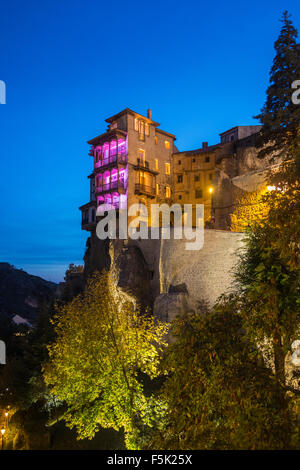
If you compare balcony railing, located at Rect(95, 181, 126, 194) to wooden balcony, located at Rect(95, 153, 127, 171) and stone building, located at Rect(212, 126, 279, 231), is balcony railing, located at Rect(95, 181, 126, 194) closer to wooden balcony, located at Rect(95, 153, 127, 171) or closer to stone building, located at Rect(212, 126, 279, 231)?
wooden balcony, located at Rect(95, 153, 127, 171)

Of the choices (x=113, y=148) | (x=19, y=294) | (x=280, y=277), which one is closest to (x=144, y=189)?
(x=113, y=148)

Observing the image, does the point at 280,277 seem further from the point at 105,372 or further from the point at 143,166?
the point at 143,166

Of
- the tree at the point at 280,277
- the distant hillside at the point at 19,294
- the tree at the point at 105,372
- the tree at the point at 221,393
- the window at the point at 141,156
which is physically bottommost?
the distant hillside at the point at 19,294

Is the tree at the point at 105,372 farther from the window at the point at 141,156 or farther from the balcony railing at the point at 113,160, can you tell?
the window at the point at 141,156

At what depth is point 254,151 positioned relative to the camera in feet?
147

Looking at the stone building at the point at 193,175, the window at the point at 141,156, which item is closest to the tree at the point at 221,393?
the window at the point at 141,156

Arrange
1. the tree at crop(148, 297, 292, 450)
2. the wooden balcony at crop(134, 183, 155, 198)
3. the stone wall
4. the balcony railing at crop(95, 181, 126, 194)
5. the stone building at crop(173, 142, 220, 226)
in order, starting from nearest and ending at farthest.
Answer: the tree at crop(148, 297, 292, 450) < the stone wall < the balcony railing at crop(95, 181, 126, 194) < the wooden balcony at crop(134, 183, 155, 198) < the stone building at crop(173, 142, 220, 226)

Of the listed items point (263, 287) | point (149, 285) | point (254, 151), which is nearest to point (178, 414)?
point (263, 287)

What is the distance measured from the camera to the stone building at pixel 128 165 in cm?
4438

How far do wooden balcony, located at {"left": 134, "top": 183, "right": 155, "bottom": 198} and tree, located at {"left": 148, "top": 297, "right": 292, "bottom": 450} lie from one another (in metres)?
38.0

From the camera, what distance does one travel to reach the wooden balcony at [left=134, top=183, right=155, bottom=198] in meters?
44.6

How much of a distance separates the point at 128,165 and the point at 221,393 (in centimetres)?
4088

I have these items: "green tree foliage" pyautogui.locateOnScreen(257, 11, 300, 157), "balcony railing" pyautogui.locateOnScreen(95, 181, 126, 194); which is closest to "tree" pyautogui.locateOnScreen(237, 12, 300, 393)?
"green tree foliage" pyautogui.locateOnScreen(257, 11, 300, 157)

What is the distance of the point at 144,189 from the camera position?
4544 centimetres
